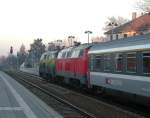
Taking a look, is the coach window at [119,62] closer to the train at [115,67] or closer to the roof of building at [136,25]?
the train at [115,67]

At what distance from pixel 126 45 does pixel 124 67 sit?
35.1 inches

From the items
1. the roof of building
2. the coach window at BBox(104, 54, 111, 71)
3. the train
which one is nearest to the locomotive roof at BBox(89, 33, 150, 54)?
the train

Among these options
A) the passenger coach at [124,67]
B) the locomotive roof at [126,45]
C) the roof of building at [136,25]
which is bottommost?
the passenger coach at [124,67]

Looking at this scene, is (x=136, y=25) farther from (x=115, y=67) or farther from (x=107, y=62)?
(x=115, y=67)

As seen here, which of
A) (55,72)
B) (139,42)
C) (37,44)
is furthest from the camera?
(37,44)

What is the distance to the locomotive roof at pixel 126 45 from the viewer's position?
18.1 meters

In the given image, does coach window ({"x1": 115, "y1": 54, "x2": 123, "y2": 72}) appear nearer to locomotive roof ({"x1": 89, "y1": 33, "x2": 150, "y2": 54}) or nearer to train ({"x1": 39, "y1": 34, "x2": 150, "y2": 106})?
train ({"x1": 39, "y1": 34, "x2": 150, "y2": 106})

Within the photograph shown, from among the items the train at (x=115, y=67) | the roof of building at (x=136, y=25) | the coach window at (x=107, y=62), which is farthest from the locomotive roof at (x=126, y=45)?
the roof of building at (x=136, y=25)

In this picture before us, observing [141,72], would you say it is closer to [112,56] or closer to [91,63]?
[112,56]

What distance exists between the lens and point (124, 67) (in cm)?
2041

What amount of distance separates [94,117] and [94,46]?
9851mm

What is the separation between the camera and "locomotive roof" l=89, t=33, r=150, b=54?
18.1 m

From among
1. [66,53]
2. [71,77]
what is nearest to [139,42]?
[71,77]

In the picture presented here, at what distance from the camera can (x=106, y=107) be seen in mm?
21484
